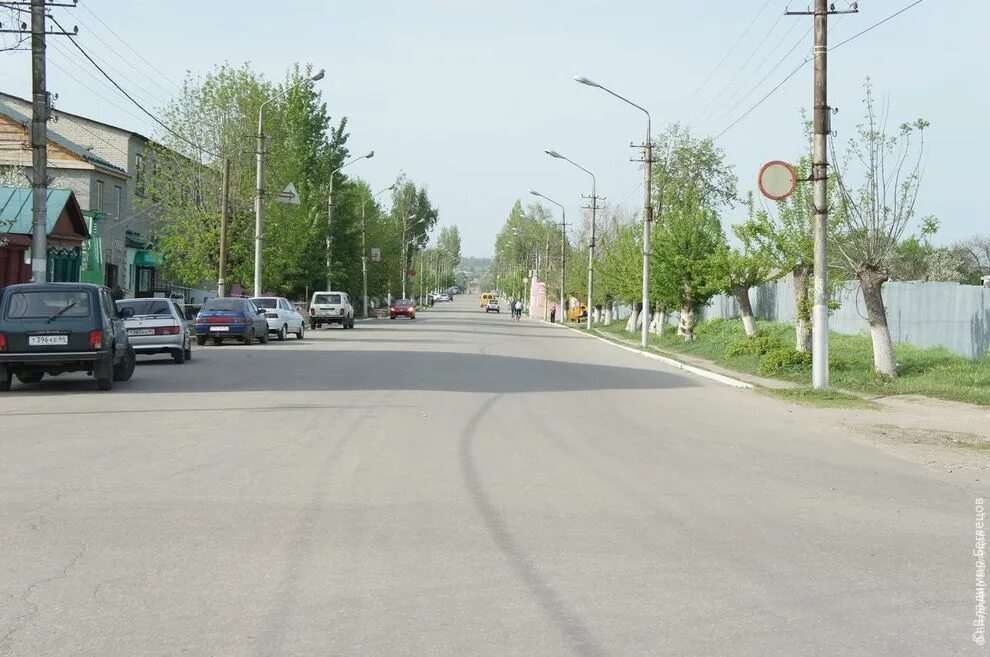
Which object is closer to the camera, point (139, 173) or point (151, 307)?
point (151, 307)

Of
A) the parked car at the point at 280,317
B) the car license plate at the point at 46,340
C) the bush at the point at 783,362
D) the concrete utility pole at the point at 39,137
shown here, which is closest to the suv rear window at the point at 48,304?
the car license plate at the point at 46,340

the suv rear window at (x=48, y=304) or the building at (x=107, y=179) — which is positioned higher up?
the building at (x=107, y=179)

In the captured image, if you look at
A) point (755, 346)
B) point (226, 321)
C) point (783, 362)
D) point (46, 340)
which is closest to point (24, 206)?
point (226, 321)

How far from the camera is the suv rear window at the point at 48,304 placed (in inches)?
731

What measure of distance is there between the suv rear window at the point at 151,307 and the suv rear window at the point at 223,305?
9266 millimetres

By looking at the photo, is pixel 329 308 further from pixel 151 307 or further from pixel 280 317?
pixel 151 307

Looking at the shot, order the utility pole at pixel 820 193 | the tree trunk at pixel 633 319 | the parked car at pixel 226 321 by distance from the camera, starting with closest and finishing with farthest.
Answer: the utility pole at pixel 820 193 → the parked car at pixel 226 321 → the tree trunk at pixel 633 319

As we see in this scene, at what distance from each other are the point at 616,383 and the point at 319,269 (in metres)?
42.6

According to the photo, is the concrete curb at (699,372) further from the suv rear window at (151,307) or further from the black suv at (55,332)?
the suv rear window at (151,307)

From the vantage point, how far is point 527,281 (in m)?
144

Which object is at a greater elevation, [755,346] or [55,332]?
[55,332]

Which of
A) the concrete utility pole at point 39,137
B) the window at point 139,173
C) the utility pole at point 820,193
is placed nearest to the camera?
the utility pole at point 820,193

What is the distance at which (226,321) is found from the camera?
3578 cm

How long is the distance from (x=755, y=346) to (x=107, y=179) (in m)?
32.6
